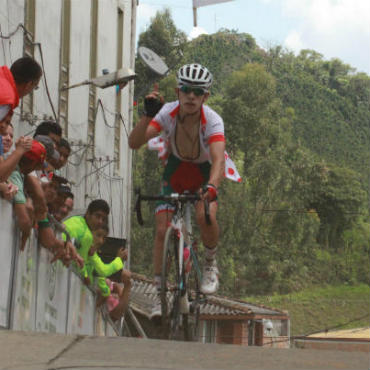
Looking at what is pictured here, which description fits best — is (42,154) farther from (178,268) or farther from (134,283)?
(134,283)

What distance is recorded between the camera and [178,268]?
25.4ft

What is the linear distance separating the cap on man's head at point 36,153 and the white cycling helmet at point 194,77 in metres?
1.26

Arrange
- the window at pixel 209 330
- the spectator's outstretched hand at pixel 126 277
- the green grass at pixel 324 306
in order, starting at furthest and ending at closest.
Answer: the green grass at pixel 324 306
the window at pixel 209 330
the spectator's outstretched hand at pixel 126 277

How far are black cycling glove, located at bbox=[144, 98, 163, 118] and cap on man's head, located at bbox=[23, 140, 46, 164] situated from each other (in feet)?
3.05

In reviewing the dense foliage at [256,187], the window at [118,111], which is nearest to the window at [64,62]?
the window at [118,111]

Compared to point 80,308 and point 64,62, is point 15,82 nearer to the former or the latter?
point 80,308

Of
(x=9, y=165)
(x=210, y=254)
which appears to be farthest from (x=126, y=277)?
(x=9, y=165)

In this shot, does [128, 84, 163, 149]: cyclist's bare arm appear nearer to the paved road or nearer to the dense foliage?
the paved road

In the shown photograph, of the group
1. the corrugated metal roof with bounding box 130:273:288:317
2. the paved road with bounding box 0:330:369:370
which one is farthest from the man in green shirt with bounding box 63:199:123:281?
the corrugated metal roof with bounding box 130:273:288:317

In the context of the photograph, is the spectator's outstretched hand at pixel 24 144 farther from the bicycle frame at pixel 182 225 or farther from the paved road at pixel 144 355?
Result: the paved road at pixel 144 355

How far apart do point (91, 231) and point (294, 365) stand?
5.48 meters

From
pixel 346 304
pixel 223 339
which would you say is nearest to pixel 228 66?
pixel 346 304

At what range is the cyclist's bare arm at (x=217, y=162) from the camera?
24.9ft

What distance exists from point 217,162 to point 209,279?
1.15 metres
